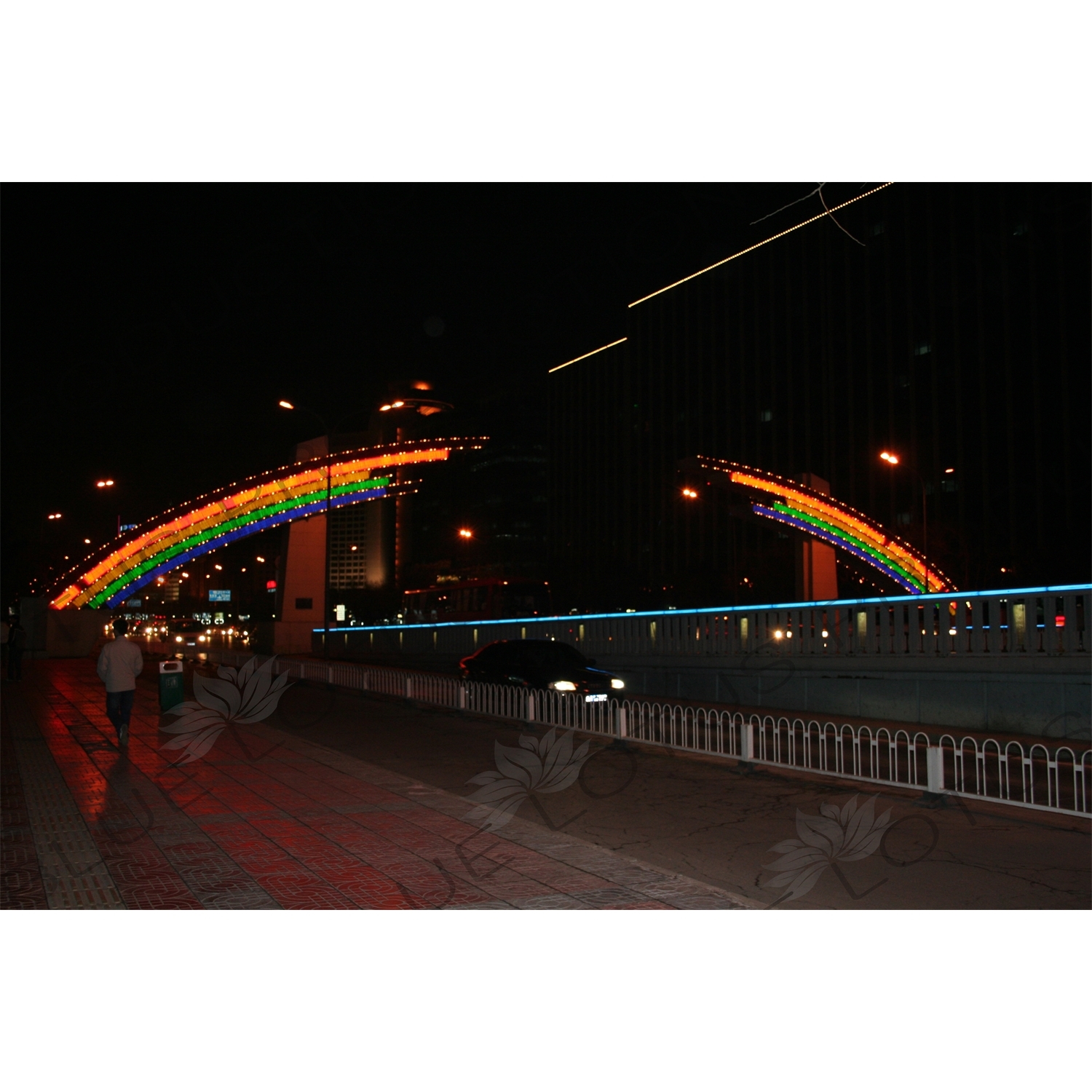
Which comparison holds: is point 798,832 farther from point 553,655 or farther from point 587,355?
point 587,355

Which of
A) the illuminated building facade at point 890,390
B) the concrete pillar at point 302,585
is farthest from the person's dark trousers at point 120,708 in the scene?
the illuminated building facade at point 890,390

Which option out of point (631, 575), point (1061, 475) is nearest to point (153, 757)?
point (631, 575)

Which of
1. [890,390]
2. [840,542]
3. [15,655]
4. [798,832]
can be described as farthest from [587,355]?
[798,832]

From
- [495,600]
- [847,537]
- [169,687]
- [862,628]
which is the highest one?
[847,537]

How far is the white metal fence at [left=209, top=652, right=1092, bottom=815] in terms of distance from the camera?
9.91 metres

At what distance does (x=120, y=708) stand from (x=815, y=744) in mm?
10633

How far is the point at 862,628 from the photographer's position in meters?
19.8

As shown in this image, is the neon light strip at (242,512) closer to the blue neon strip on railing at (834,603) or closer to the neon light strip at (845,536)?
the blue neon strip on railing at (834,603)

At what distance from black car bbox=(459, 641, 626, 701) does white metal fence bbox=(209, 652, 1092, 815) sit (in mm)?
1340

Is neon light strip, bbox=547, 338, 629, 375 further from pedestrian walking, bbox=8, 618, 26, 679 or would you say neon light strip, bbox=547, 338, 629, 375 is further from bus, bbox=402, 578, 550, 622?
pedestrian walking, bbox=8, 618, 26, 679

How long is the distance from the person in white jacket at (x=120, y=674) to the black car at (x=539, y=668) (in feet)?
26.6

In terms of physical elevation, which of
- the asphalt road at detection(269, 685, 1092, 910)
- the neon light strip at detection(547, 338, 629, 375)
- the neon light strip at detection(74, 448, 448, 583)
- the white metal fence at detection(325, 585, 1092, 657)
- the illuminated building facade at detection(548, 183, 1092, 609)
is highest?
the neon light strip at detection(547, 338, 629, 375)

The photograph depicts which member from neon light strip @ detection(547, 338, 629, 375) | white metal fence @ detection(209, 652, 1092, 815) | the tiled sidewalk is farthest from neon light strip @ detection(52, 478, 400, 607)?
neon light strip @ detection(547, 338, 629, 375)

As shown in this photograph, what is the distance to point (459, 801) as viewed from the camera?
9789 millimetres
